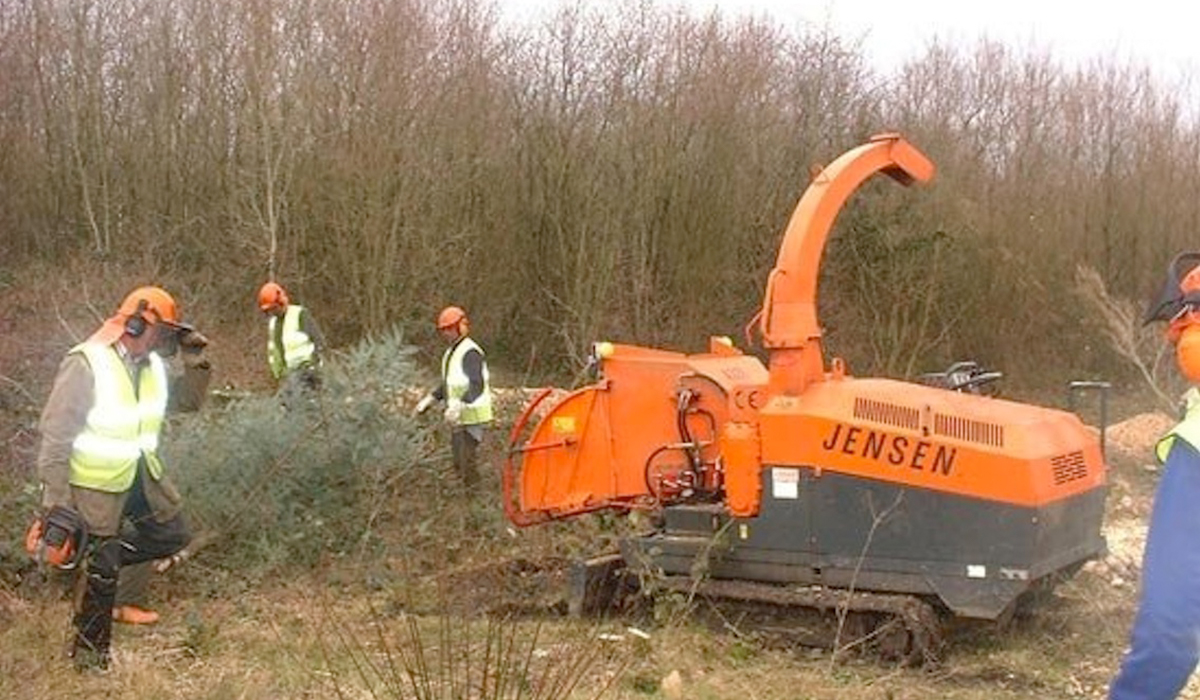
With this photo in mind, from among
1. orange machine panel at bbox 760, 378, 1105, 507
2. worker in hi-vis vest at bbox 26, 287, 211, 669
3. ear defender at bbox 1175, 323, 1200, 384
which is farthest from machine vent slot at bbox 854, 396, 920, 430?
ear defender at bbox 1175, 323, 1200, 384

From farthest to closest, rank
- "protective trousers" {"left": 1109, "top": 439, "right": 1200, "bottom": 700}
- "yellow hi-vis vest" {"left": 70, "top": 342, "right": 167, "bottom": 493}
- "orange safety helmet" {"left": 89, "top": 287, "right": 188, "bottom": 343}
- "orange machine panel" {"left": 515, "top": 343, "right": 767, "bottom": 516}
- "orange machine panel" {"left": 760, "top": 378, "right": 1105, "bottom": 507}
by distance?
"orange machine panel" {"left": 515, "top": 343, "right": 767, "bottom": 516} < "orange machine panel" {"left": 760, "top": 378, "right": 1105, "bottom": 507} < "orange safety helmet" {"left": 89, "top": 287, "right": 188, "bottom": 343} < "yellow hi-vis vest" {"left": 70, "top": 342, "right": 167, "bottom": 493} < "protective trousers" {"left": 1109, "top": 439, "right": 1200, "bottom": 700}

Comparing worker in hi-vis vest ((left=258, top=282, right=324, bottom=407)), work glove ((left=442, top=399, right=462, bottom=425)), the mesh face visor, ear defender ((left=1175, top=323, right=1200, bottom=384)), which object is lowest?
work glove ((left=442, top=399, right=462, bottom=425))

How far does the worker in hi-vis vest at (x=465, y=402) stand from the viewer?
35.7 feet

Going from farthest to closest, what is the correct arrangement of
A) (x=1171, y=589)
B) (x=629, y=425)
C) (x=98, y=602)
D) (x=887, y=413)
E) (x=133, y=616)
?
(x=629, y=425) < (x=133, y=616) < (x=887, y=413) < (x=98, y=602) < (x=1171, y=589)

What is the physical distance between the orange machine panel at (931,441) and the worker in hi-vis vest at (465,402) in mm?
4108

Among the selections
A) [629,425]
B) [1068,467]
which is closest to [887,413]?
[1068,467]

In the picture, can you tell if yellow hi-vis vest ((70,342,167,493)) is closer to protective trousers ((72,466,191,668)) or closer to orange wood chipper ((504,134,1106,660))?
protective trousers ((72,466,191,668))

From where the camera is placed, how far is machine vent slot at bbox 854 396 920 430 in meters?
6.98

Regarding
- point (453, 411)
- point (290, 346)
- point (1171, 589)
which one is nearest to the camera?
point (1171, 589)

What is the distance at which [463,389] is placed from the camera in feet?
36.0

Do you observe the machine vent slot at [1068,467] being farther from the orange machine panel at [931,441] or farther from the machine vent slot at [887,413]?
the machine vent slot at [887,413]

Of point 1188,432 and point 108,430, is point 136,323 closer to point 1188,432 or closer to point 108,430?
point 108,430

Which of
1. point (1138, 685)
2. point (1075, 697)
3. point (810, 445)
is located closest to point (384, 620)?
point (810, 445)

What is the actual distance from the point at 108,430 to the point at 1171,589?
4885 mm
